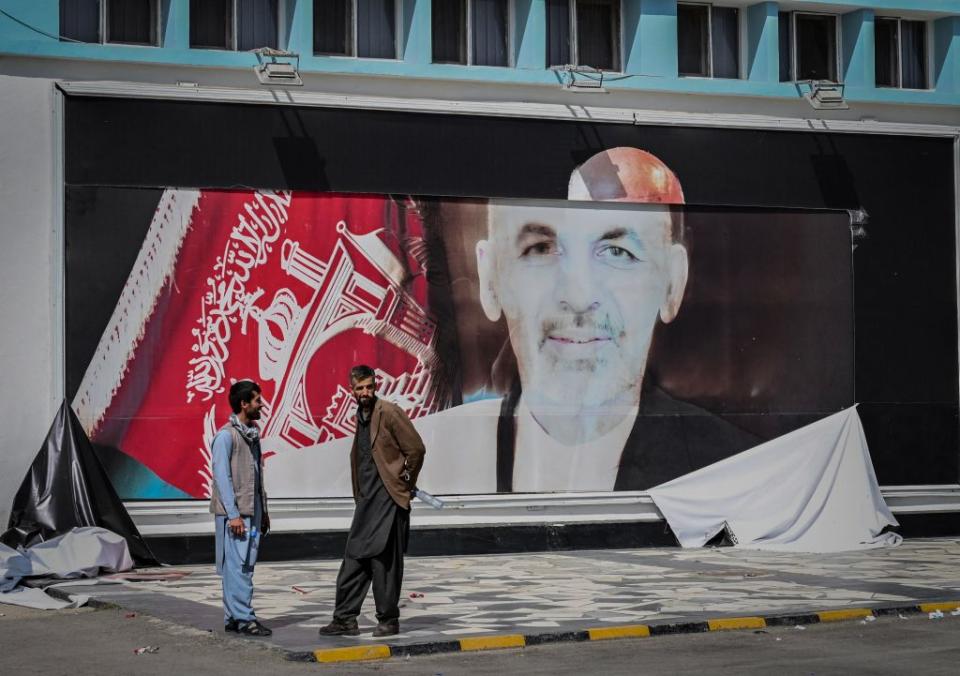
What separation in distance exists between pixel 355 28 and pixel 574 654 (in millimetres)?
11488

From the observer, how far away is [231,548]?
40.1 ft

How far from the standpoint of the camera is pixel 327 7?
20844 millimetres

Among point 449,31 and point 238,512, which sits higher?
point 449,31

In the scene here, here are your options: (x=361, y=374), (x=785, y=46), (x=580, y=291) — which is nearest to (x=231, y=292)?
(x=580, y=291)

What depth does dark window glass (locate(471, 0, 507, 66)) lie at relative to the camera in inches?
845

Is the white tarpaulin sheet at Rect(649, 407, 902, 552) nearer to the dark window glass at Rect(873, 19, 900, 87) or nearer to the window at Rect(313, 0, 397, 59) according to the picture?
the dark window glass at Rect(873, 19, 900, 87)

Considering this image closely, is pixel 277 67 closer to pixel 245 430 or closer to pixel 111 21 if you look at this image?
pixel 111 21

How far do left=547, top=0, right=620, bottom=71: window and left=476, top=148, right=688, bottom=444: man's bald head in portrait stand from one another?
1.46m

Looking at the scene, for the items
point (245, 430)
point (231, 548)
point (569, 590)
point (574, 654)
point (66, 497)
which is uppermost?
point (245, 430)

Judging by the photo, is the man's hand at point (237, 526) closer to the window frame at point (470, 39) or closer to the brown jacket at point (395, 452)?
the brown jacket at point (395, 452)

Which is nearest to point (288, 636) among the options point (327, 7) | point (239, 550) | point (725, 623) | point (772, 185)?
point (239, 550)

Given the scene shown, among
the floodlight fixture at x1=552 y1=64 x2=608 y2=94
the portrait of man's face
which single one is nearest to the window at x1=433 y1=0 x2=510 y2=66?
the floodlight fixture at x1=552 y1=64 x2=608 y2=94

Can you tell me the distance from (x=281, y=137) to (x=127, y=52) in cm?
214

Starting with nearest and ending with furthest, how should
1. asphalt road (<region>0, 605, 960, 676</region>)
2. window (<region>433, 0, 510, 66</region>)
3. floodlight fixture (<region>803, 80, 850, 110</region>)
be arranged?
asphalt road (<region>0, 605, 960, 676</region>) < window (<region>433, 0, 510, 66</region>) < floodlight fixture (<region>803, 80, 850, 110</region>)
